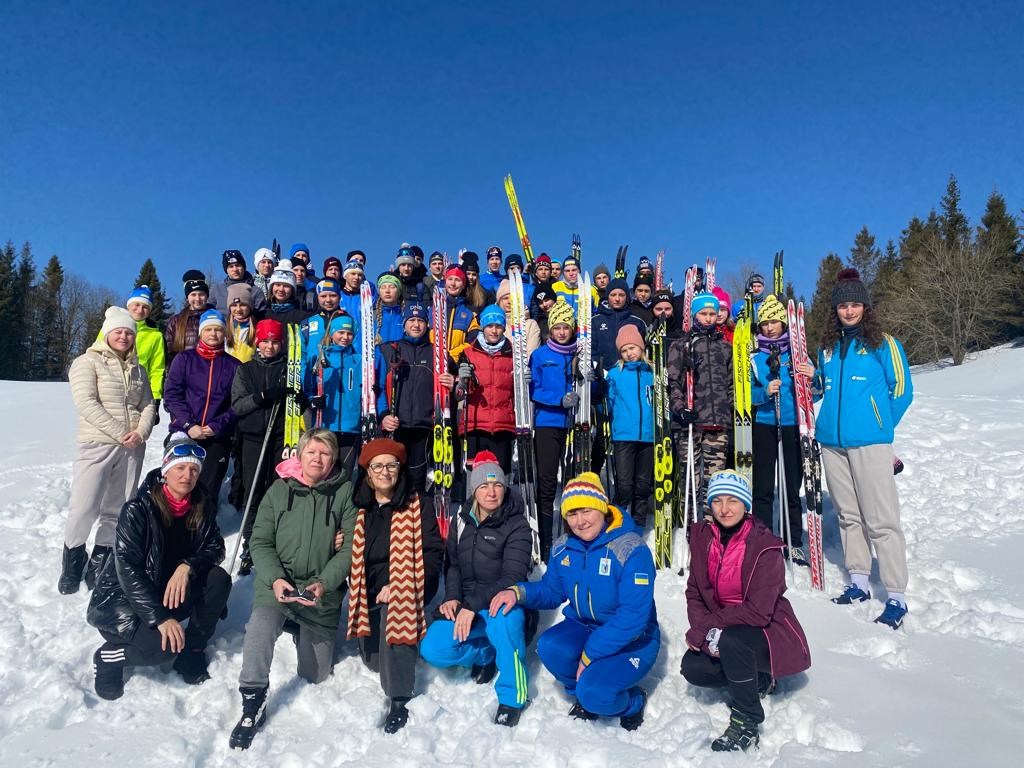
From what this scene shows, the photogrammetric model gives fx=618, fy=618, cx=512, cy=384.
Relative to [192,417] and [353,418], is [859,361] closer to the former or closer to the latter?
[353,418]

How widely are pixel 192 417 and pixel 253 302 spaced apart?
2.02m

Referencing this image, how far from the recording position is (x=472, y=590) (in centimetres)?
387

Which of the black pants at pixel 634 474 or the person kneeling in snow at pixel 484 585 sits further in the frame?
the black pants at pixel 634 474

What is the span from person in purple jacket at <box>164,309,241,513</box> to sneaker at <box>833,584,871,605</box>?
4927 millimetres

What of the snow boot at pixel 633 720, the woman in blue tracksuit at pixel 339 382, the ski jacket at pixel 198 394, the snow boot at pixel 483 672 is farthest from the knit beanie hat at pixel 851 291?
the ski jacket at pixel 198 394

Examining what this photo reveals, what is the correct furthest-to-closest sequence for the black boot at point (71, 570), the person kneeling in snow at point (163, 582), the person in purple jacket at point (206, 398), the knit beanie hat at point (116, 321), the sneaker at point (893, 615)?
the person in purple jacket at point (206, 398), the knit beanie hat at point (116, 321), the black boot at point (71, 570), the sneaker at point (893, 615), the person kneeling in snow at point (163, 582)

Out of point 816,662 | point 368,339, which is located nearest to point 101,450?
point 368,339

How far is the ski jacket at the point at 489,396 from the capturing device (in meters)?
5.51

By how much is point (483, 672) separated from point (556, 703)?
1.76 ft

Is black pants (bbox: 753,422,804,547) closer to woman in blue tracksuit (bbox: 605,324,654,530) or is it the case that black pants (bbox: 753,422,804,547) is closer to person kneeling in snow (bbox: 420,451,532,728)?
woman in blue tracksuit (bbox: 605,324,654,530)

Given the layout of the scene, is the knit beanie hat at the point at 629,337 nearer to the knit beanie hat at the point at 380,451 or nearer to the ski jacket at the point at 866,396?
the ski jacket at the point at 866,396

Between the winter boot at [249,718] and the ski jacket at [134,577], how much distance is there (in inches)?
28.5

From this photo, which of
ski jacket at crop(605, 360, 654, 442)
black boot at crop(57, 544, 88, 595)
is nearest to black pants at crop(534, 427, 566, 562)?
ski jacket at crop(605, 360, 654, 442)

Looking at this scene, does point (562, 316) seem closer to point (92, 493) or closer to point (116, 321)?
point (116, 321)
